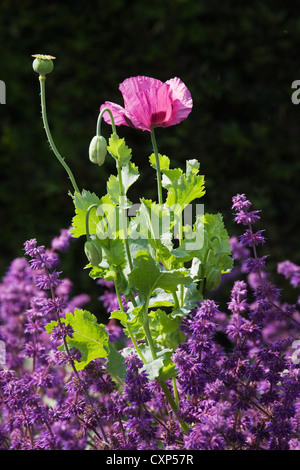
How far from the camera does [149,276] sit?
114 cm

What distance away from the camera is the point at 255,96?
2914mm

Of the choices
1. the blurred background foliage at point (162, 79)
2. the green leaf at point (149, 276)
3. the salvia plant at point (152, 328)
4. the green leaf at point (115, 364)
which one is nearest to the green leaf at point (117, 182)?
the salvia plant at point (152, 328)

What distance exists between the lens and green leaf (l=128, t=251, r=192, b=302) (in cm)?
113

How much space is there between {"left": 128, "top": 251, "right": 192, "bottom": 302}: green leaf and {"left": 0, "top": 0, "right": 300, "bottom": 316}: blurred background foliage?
5.46 ft

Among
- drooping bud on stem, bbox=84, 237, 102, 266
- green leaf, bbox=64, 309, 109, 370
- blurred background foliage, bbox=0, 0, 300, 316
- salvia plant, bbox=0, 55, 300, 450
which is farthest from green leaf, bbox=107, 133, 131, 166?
blurred background foliage, bbox=0, 0, 300, 316

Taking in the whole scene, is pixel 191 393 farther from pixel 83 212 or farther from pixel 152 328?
pixel 83 212

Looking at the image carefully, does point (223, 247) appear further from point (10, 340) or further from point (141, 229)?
point (10, 340)

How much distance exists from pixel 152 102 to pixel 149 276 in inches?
12.5

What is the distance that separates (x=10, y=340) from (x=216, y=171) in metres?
1.57

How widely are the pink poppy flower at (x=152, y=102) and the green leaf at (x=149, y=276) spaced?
0.27 m

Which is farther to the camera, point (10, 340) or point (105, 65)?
point (105, 65)
